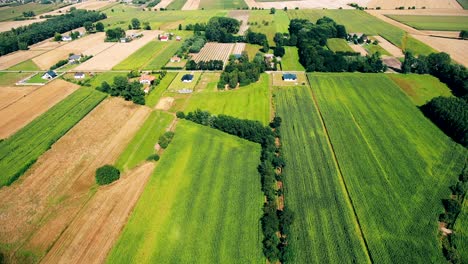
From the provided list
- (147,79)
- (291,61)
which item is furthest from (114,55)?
(291,61)

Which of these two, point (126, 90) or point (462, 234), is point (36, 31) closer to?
point (126, 90)

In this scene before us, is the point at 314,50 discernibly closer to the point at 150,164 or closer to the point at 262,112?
the point at 262,112

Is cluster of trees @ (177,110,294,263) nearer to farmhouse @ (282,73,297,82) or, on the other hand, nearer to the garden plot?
farmhouse @ (282,73,297,82)

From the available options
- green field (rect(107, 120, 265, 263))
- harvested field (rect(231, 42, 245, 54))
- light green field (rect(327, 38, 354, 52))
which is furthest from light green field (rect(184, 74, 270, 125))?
light green field (rect(327, 38, 354, 52))

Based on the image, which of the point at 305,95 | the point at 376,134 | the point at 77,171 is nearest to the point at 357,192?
the point at 376,134

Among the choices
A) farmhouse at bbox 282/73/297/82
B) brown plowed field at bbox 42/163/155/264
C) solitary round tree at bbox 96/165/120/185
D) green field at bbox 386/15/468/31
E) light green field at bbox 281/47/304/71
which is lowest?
brown plowed field at bbox 42/163/155/264

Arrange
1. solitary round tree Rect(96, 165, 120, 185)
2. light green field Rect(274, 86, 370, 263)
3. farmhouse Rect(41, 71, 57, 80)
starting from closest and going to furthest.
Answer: light green field Rect(274, 86, 370, 263)
solitary round tree Rect(96, 165, 120, 185)
farmhouse Rect(41, 71, 57, 80)

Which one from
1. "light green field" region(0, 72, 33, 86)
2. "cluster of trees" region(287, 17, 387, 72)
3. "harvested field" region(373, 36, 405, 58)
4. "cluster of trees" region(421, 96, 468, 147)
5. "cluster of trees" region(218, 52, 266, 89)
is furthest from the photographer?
"harvested field" region(373, 36, 405, 58)

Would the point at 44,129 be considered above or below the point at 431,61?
below
